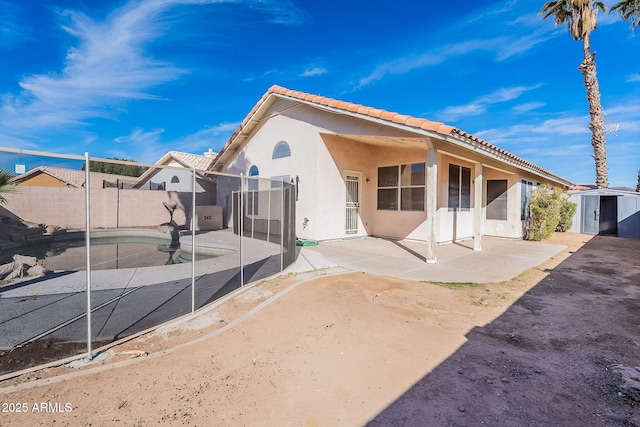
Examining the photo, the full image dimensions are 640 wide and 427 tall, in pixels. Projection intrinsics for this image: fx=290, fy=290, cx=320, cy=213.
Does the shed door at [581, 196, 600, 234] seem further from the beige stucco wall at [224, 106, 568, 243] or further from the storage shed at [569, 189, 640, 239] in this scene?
the beige stucco wall at [224, 106, 568, 243]

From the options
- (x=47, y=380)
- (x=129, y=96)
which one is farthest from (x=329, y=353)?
(x=129, y=96)

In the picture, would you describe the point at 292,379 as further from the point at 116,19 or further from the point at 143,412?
the point at 116,19

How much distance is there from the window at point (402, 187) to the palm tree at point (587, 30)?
12.6 metres

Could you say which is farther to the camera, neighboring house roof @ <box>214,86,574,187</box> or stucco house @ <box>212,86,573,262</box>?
stucco house @ <box>212,86,573,262</box>

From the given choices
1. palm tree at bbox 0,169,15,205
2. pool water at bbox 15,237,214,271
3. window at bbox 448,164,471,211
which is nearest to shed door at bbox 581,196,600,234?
window at bbox 448,164,471,211

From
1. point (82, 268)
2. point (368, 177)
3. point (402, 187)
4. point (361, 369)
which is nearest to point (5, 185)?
point (361, 369)

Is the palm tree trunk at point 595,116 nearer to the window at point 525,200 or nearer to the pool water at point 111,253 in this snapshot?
the window at point 525,200

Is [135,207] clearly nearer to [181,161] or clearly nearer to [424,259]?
[181,161]

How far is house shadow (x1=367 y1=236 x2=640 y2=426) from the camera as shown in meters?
2.04

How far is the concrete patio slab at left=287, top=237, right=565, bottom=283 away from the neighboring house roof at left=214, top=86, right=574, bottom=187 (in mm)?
2874

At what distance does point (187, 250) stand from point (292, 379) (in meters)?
8.77

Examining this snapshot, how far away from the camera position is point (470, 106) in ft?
59.6

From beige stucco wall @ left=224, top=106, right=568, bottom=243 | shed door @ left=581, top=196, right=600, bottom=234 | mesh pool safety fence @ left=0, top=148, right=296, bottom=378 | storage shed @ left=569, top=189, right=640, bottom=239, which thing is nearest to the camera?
mesh pool safety fence @ left=0, top=148, right=296, bottom=378

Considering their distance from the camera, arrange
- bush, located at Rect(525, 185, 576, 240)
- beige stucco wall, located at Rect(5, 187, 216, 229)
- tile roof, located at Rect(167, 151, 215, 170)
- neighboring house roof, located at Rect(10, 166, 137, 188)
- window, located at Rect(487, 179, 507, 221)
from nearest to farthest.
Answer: neighboring house roof, located at Rect(10, 166, 137, 188) → bush, located at Rect(525, 185, 576, 240) → window, located at Rect(487, 179, 507, 221) → beige stucco wall, located at Rect(5, 187, 216, 229) → tile roof, located at Rect(167, 151, 215, 170)
